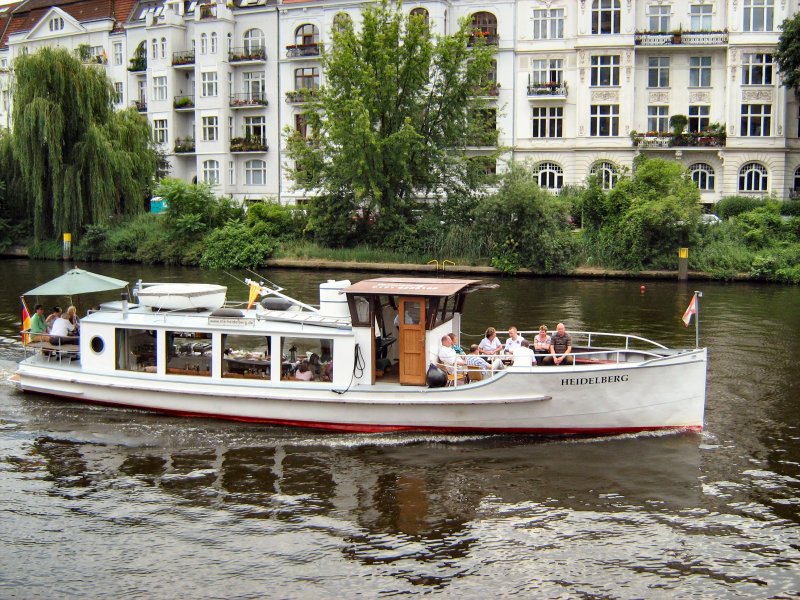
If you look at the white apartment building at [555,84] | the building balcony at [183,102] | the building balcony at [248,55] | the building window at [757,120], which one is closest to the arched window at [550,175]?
the white apartment building at [555,84]

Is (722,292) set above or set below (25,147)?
below

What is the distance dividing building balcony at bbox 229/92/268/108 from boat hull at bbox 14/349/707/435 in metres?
47.1

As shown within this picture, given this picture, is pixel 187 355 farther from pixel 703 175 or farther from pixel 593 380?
pixel 703 175

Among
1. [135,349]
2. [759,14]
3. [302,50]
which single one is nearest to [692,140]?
[759,14]

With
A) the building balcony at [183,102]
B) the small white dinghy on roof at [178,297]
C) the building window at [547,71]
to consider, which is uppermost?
the building window at [547,71]

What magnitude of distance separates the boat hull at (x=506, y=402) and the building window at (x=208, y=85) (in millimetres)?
48913

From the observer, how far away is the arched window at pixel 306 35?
60.9 metres

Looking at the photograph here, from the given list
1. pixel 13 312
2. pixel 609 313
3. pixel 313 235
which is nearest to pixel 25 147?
pixel 313 235

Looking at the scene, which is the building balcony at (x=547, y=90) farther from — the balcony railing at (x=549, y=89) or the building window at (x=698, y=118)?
the building window at (x=698, y=118)

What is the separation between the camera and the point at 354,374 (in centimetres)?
1747

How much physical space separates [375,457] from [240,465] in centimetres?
239

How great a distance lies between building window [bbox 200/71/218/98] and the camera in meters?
63.4

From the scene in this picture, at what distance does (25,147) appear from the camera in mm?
47625

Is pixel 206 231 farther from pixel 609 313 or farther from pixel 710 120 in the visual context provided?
pixel 710 120
